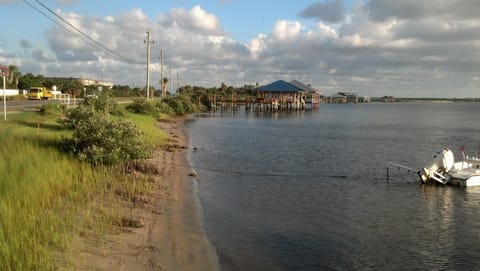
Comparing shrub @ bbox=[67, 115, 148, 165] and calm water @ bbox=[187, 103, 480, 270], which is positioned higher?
shrub @ bbox=[67, 115, 148, 165]

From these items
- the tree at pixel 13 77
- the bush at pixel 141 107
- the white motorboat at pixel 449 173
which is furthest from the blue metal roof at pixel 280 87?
the white motorboat at pixel 449 173

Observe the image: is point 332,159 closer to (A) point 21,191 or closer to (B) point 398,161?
(B) point 398,161

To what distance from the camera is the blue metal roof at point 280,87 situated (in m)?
123

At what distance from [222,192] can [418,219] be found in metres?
7.28

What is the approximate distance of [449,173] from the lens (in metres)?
21.2

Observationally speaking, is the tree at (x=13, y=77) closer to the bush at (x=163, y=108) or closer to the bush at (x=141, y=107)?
the bush at (x=163, y=108)

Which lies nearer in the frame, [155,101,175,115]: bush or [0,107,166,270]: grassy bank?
[0,107,166,270]: grassy bank

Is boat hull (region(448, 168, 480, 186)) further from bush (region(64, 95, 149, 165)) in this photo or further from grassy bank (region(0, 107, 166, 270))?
grassy bank (region(0, 107, 166, 270))

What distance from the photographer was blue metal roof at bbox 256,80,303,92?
123m

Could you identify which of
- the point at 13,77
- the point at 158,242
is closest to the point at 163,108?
the point at 13,77

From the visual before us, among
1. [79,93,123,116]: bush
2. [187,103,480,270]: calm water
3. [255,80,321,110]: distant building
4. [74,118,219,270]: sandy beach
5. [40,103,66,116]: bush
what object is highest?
[255,80,321,110]: distant building

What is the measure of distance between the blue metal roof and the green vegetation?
105 metres

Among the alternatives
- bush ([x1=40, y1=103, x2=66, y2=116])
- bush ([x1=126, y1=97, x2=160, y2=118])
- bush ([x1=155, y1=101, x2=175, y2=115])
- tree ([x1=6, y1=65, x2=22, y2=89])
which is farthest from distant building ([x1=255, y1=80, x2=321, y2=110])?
bush ([x1=40, y1=103, x2=66, y2=116])

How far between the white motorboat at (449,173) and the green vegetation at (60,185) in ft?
41.9
